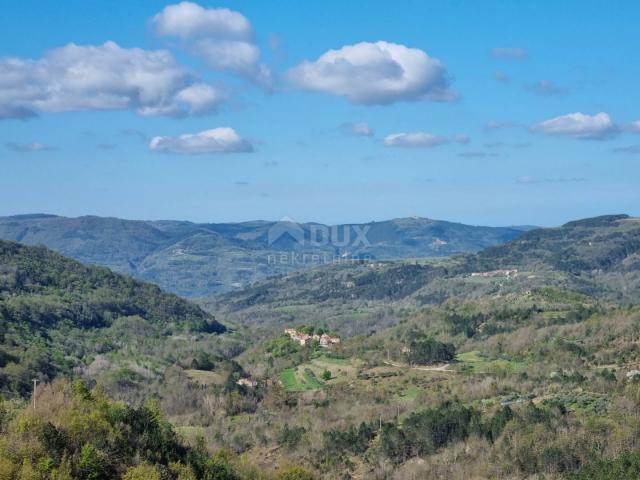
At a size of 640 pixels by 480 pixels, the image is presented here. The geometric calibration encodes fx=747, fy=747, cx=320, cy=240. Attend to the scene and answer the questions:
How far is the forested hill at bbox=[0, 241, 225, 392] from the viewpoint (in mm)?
85225

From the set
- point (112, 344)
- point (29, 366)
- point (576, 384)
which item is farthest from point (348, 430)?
point (112, 344)

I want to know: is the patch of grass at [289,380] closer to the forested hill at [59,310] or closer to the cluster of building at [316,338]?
the cluster of building at [316,338]

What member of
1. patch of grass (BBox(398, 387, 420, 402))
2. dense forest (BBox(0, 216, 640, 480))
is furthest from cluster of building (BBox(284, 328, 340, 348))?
patch of grass (BBox(398, 387, 420, 402))

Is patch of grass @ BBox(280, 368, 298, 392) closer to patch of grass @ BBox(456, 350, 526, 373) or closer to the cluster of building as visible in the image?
the cluster of building

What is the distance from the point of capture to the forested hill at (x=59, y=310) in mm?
85225

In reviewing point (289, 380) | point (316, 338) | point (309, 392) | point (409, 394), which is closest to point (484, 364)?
point (409, 394)

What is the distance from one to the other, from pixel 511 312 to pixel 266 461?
63.9 m

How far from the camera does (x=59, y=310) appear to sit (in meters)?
119

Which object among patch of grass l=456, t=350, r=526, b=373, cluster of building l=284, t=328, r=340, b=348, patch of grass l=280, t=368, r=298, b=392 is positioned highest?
patch of grass l=456, t=350, r=526, b=373

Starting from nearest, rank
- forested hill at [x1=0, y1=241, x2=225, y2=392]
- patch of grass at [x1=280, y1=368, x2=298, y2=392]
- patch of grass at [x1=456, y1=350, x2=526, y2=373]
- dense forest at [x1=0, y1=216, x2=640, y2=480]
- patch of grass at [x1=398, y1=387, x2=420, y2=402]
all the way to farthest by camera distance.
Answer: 1. dense forest at [x1=0, y1=216, x2=640, y2=480]
2. patch of grass at [x1=398, y1=387, x2=420, y2=402]
3. patch of grass at [x1=456, y1=350, x2=526, y2=373]
4. patch of grass at [x1=280, y1=368, x2=298, y2=392]
5. forested hill at [x1=0, y1=241, x2=225, y2=392]

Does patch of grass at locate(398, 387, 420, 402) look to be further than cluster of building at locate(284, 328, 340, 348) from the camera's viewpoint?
No

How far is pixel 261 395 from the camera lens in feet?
257

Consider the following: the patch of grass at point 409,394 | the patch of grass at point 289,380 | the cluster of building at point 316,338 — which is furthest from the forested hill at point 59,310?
the patch of grass at point 409,394

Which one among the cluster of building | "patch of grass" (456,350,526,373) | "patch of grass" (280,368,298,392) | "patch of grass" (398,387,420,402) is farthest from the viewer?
the cluster of building
